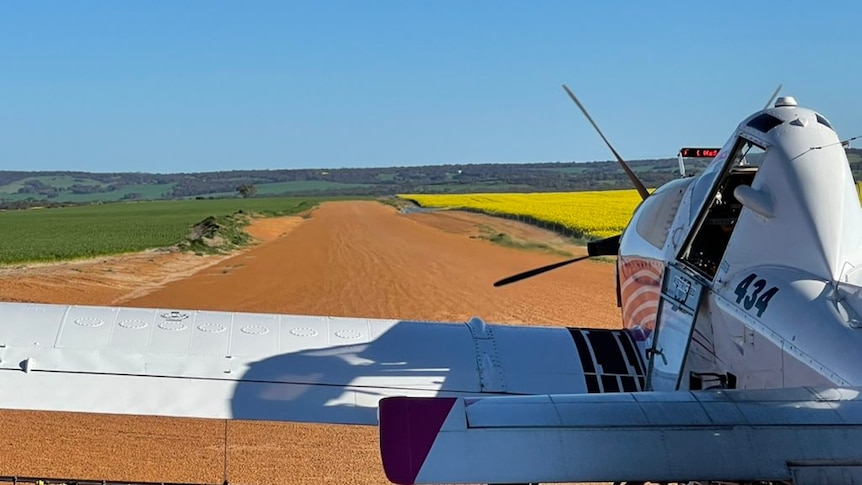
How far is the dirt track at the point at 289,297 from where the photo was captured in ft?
29.8

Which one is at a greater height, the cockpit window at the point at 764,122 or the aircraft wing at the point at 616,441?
the cockpit window at the point at 764,122

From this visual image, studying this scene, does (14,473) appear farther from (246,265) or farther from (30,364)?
(246,265)

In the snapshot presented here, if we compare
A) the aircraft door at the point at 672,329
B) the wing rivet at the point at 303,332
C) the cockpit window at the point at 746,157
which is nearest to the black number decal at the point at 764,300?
the aircraft door at the point at 672,329

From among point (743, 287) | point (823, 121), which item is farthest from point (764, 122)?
point (743, 287)

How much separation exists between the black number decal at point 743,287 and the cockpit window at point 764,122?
1033 millimetres

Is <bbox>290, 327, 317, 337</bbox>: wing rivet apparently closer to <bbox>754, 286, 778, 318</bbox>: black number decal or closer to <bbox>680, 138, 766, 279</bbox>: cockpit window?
<bbox>680, 138, 766, 279</bbox>: cockpit window

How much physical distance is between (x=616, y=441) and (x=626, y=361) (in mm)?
3983

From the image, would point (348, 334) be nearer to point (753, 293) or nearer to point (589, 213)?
point (753, 293)

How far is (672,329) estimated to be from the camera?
5926mm

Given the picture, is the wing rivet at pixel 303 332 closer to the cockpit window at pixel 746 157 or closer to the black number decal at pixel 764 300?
the cockpit window at pixel 746 157

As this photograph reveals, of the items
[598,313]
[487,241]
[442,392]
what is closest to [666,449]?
[442,392]

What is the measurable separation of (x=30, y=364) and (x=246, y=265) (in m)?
24.9

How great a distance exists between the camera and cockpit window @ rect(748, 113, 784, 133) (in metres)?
5.57

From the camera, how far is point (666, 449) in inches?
118
